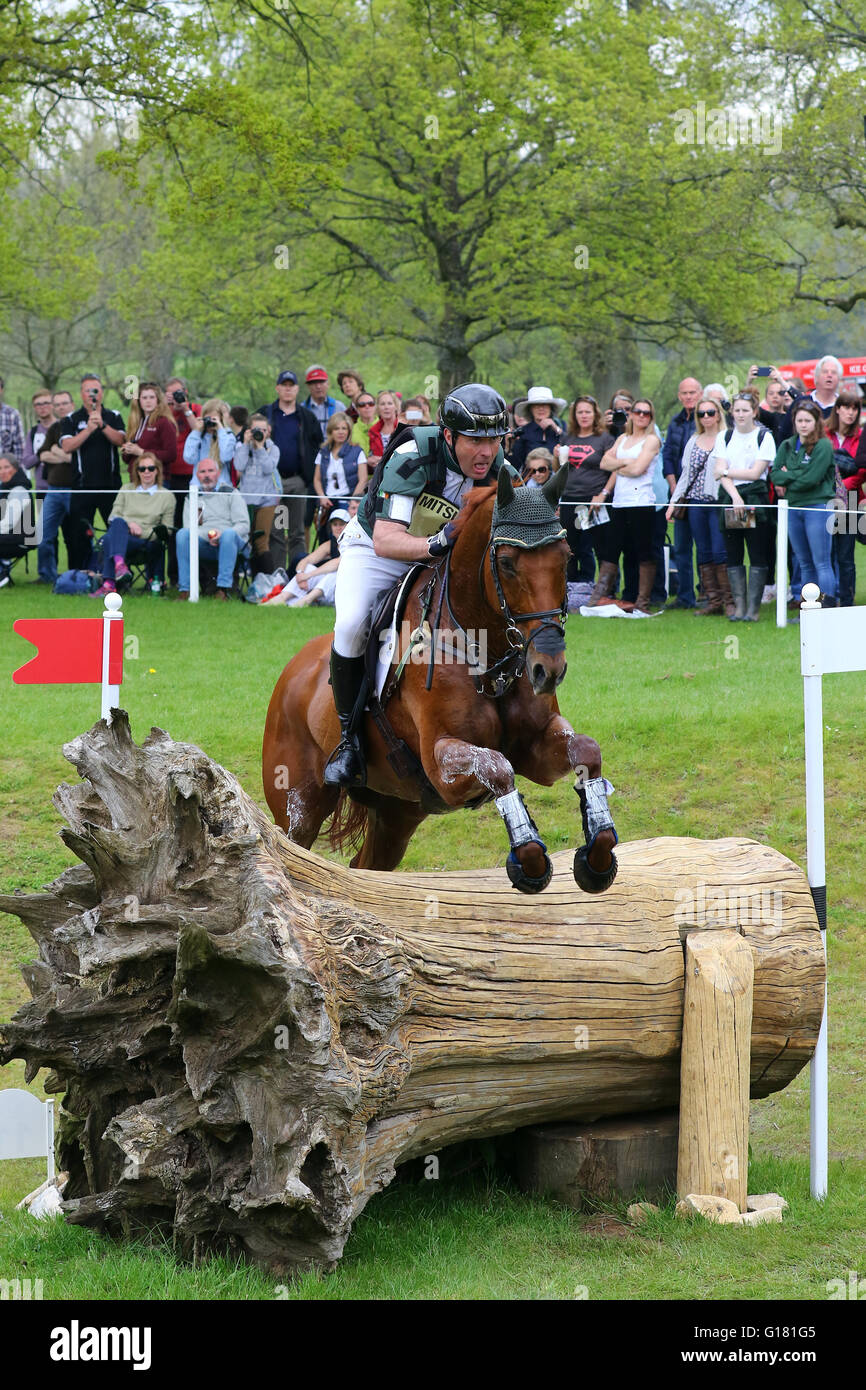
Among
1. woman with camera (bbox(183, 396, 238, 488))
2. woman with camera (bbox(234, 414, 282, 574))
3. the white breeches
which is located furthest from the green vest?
woman with camera (bbox(183, 396, 238, 488))

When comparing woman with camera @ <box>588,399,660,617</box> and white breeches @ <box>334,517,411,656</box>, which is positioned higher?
woman with camera @ <box>588,399,660,617</box>

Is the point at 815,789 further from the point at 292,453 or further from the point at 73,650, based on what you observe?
the point at 292,453

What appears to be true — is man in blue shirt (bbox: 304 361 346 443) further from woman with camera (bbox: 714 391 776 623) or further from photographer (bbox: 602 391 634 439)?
woman with camera (bbox: 714 391 776 623)

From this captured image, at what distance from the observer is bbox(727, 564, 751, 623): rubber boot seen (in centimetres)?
1441

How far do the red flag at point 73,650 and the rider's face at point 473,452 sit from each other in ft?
5.09

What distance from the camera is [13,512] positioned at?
1684 cm

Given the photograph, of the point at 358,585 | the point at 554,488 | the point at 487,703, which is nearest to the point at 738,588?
the point at 358,585

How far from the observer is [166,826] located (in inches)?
185

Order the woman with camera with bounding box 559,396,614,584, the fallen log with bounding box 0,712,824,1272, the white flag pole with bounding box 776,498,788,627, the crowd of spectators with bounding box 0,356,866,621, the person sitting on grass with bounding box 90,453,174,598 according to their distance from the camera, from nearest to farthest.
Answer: the fallen log with bounding box 0,712,824,1272 → the white flag pole with bounding box 776,498,788,627 → the crowd of spectators with bounding box 0,356,866,621 → the woman with camera with bounding box 559,396,614,584 → the person sitting on grass with bounding box 90,453,174,598

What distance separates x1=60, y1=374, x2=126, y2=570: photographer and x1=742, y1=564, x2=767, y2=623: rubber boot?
23.1ft

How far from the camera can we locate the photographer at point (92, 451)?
53.5 ft
